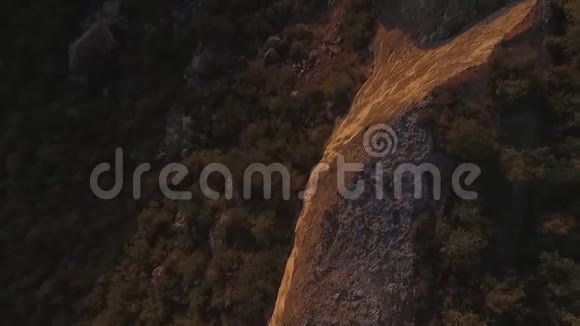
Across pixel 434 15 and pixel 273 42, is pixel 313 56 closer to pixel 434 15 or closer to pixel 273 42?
pixel 273 42

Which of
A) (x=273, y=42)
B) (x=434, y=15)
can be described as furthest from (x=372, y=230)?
(x=273, y=42)

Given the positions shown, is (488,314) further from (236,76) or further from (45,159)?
(45,159)

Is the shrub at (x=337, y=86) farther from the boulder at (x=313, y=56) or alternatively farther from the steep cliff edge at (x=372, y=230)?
the steep cliff edge at (x=372, y=230)

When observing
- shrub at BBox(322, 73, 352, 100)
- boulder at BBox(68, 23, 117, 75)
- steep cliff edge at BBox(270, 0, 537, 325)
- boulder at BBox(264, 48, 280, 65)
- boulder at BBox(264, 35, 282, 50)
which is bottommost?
steep cliff edge at BBox(270, 0, 537, 325)

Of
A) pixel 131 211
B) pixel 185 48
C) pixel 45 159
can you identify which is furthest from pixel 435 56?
pixel 45 159

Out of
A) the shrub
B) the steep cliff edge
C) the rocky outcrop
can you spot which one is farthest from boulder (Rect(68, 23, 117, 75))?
the steep cliff edge

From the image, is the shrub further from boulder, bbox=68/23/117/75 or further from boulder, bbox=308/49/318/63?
boulder, bbox=68/23/117/75

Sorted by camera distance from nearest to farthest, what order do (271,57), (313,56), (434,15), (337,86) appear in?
(434,15)
(337,86)
(313,56)
(271,57)
